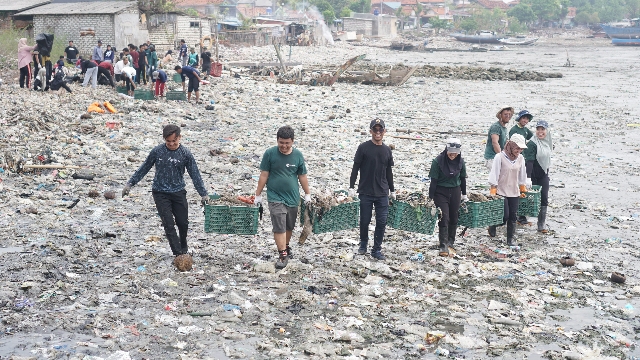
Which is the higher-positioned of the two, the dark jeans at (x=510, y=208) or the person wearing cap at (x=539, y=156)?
the person wearing cap at (x=539, y=156)

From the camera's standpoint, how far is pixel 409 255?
7938 millimetres

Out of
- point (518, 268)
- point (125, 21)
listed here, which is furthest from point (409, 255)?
point (125, 21)

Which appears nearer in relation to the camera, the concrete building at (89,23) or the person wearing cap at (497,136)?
the person wearing cap at (497,136)

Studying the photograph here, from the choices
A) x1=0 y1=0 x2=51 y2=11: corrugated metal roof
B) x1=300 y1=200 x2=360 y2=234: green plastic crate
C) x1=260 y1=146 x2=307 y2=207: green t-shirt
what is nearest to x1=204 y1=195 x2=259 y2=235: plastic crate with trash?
x1=260 y1=146 x2=307 y2=207: green t-shirt

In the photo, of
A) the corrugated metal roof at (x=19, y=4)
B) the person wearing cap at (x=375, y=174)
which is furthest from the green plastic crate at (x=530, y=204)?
the corrugated metal roof at (x=19, y=4)

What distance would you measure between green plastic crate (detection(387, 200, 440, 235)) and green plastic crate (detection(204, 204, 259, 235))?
5.14ft

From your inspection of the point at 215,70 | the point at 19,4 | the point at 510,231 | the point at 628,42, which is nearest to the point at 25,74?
the point at 215,70

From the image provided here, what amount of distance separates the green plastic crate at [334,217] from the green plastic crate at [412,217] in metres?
0.41

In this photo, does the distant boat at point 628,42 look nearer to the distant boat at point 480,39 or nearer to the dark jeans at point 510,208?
the distant boat at point 480,39

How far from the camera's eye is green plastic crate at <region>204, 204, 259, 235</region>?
22.9 ft

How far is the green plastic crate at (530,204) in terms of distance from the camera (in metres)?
8.54

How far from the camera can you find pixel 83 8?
31.8 m

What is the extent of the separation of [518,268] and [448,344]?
2205mm

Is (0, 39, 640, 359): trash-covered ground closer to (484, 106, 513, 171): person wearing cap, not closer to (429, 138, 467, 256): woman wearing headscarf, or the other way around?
(429, 138, 467, 256): woman wearing headscarf
